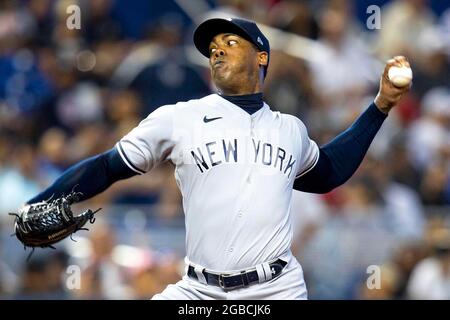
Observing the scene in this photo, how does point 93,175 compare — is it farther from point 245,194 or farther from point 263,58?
point 263,58

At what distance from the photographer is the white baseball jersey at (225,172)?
4773 mm

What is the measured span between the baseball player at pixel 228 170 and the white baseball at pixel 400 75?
0.04 m

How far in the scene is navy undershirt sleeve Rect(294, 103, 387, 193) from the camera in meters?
5.21

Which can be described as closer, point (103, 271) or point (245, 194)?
point (245, 194)

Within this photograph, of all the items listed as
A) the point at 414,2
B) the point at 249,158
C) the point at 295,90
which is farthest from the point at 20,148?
the point at 249,158

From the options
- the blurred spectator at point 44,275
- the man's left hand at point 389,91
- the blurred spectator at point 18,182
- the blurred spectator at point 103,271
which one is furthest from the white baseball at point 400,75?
the blurred spectator at point 18,182

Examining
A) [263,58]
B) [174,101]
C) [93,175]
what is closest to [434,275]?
[174,101]

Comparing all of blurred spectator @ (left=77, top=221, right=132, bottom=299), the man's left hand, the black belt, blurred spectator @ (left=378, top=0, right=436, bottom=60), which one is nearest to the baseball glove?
the black belt

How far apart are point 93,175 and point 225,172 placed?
572 millimetres

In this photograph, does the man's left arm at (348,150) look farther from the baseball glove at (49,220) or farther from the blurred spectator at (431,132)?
the blurred spectator at (431,132)

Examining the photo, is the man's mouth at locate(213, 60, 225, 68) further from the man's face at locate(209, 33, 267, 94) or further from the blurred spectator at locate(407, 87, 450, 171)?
the blurred spectator at locate(407, 87, 450, 171)

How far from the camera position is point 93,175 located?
16.1 feet

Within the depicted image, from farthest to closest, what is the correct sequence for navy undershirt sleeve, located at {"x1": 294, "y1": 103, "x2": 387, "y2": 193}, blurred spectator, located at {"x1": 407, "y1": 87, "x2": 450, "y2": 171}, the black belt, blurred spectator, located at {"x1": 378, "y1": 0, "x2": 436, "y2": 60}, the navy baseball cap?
blurred spectator, located at {"x1": 378, "y1": 0, "x2": 436, "y2": 60} < blurred spectator, located at {"x1": 407, "y1": 87, "x2": 450, "y2": 171} < navy undershirt sleeve, located at {"x1": 294, "y1": 103, "x2": 387, "y2": 193} < the navy baseball cap < the black belt
